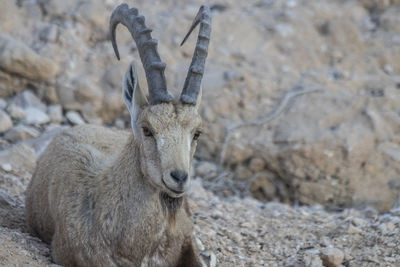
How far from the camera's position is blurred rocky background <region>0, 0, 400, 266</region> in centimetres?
575

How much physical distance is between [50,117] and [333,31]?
227 inches

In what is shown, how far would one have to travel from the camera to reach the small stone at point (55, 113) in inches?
309

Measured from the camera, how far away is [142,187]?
4234mm

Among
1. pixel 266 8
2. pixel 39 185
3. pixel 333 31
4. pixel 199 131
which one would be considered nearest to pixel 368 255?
pixel 199 131

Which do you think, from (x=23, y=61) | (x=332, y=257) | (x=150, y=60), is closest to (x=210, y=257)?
(x=332, y=257)

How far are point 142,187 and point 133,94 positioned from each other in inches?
31.2

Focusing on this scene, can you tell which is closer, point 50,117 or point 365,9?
point 50,117

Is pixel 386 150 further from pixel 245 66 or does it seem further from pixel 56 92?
pixel 56 92

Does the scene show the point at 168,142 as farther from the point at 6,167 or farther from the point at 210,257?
the point at 6,167

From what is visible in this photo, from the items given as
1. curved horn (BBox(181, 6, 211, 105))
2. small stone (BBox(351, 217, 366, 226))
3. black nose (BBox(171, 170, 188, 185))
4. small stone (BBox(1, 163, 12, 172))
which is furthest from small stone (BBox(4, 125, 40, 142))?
small stone (BBox(351, 217, 366, 226))

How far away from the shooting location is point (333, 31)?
33.3ft

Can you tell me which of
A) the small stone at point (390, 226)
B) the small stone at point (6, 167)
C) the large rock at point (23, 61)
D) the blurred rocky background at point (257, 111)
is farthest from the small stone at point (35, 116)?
the small stone at point (390, 226)

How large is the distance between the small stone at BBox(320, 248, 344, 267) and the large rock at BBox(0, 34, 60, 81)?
17.1ft

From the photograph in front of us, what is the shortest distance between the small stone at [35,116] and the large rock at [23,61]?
24.5 inches
